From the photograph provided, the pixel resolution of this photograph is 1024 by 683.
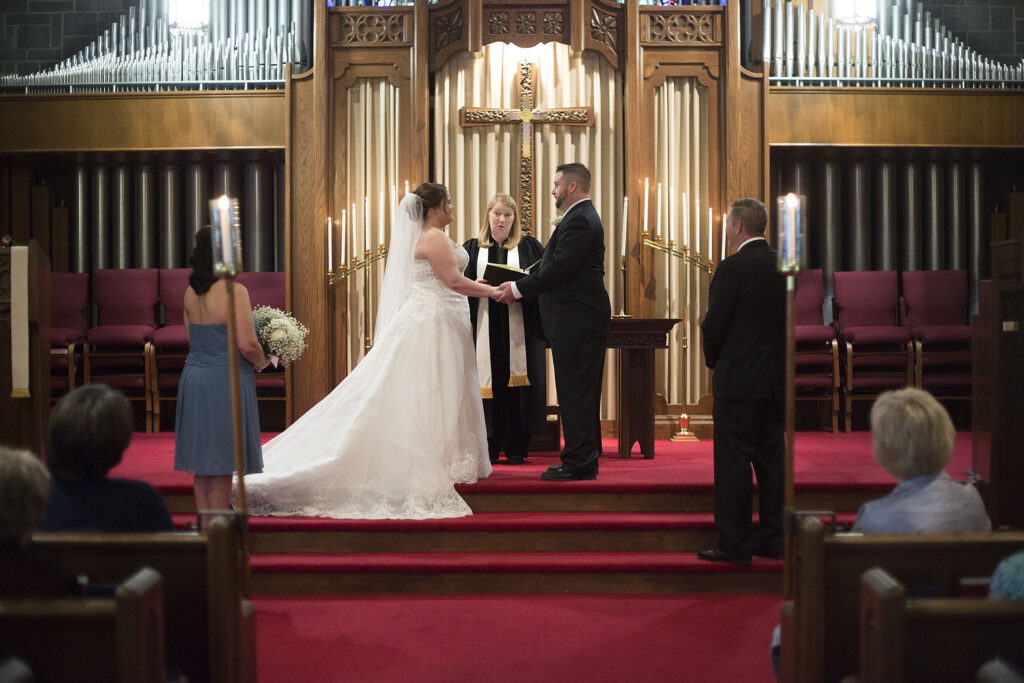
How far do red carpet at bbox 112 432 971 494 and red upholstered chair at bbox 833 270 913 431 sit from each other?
60cm

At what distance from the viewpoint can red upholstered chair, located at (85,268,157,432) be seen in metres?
7.89

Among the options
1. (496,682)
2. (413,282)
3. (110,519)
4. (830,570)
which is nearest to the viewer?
(830,570)

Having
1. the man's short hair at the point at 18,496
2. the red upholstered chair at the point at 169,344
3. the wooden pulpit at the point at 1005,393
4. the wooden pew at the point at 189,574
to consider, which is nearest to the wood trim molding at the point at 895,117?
the wooden pulpit at the point at 1005,393

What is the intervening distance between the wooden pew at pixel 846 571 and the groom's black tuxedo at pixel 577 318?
2678 millimetres

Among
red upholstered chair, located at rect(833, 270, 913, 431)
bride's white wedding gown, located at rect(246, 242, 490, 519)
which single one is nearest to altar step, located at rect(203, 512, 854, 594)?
bride's white wedding gown, located at rect(246, 242, 490, 519)

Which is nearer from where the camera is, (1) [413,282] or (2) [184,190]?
(1) [413,282]

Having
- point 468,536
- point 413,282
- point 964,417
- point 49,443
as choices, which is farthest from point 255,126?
point 964,417

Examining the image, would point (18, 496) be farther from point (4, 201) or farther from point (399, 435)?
point (4, 201)

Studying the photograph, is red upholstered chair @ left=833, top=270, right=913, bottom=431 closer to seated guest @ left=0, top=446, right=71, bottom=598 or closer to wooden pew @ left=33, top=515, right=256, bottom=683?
wooden pew @ left=33, top=515, right=256, bottom=683

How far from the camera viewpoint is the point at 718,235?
7648 millimetres

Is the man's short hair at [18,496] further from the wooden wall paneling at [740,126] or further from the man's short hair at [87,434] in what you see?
the wooden wall paneling at [740,126]

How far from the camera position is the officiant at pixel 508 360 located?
19.7 ft

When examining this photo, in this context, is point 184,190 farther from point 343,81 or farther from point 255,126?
point 343,81

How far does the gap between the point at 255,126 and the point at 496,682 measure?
Answer: 587 cm
